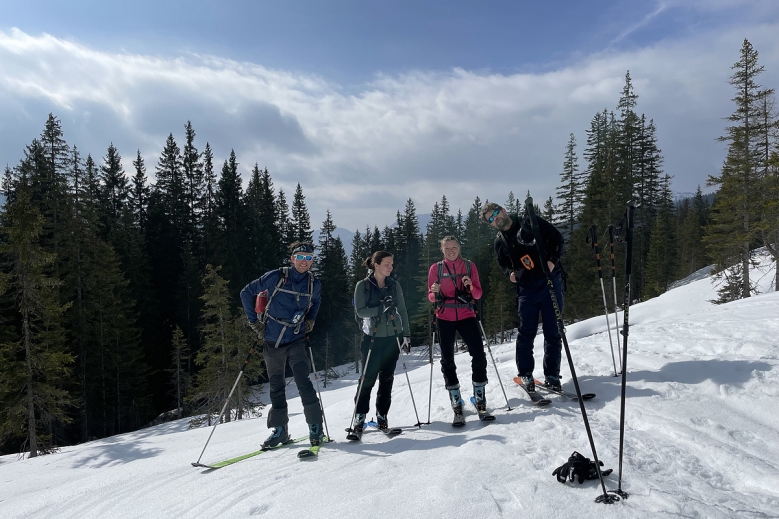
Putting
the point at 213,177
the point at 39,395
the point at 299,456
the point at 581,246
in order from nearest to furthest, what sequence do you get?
the point at 299,456
the point at 39,395
the point at 581,246
the point at 213,177

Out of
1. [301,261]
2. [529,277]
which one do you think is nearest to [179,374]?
[301,261]

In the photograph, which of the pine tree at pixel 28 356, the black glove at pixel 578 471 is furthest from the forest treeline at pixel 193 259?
the black glove at pixel 578 471

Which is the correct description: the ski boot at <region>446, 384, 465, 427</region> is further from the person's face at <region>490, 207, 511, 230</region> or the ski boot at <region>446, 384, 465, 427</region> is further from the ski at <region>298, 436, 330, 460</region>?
the person's face at <region>490, 207, 511, 230</region>

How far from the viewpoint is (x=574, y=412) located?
5.48 m

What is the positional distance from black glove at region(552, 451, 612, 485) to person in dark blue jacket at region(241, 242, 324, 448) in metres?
3.37

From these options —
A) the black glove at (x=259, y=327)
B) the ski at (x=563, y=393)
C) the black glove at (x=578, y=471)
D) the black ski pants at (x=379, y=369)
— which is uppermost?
the black glove at (x=259, y=327)

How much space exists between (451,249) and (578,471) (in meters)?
3.16

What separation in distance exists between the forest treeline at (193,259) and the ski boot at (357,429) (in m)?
4.23

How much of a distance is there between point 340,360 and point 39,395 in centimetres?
3524

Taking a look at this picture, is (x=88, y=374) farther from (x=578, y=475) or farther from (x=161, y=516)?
(x=578, y=475)

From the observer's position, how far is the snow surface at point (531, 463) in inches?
139

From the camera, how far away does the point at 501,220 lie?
→ 6133 millimetres

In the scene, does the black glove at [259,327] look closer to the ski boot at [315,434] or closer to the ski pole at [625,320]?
the ski boot at [315,434]

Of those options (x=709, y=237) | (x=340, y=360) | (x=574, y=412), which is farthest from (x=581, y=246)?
(x=574, y=412)
